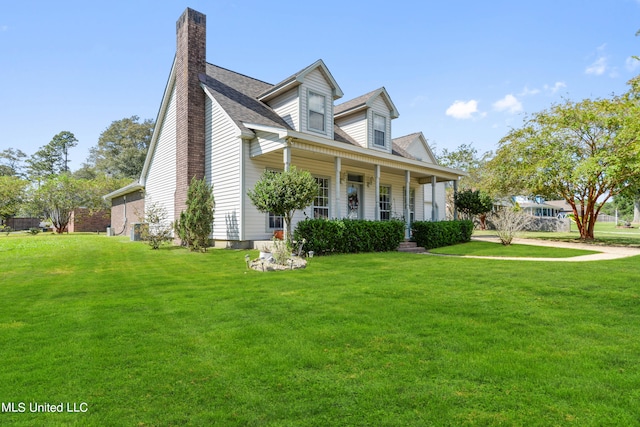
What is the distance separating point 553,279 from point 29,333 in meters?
7.68

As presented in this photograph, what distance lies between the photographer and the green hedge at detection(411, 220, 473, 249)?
13367mm

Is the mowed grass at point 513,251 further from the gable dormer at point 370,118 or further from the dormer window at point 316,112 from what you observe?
the dormer window at point 316,112

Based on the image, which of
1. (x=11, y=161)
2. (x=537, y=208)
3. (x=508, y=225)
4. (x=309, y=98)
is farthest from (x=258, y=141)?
(x=11, y=161)

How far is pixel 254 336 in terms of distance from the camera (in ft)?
11.0

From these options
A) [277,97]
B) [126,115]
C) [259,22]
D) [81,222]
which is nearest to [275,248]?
[277,97]

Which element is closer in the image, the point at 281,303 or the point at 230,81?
the point at 281,303

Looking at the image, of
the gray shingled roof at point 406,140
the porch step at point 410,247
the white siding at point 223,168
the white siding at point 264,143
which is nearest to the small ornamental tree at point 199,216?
the white siding at point 223,168

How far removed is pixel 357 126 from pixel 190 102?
23.5ft

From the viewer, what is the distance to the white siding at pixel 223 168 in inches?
449

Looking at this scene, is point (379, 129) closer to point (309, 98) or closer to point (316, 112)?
point (316, 112)

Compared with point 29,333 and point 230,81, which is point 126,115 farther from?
point 29,333

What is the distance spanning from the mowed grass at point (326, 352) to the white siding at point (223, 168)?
18.6 feet

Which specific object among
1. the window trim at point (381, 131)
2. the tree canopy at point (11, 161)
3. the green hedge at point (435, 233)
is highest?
the tree canopy at point (11, 161)

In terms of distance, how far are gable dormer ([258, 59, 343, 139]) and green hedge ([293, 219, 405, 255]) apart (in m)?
4.34
